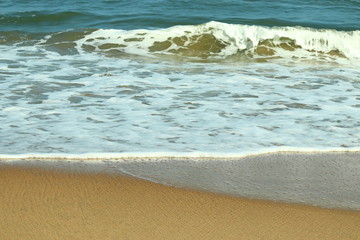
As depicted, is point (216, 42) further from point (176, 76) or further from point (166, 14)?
point (176, 76)

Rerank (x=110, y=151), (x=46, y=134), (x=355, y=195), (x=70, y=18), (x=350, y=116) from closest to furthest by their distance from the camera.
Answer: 1. (x=355, y=195)
2. (x=110, y=151)
3. (x=46, y=134)
4. (x=350, y=116)
5. (x=70, y=18)

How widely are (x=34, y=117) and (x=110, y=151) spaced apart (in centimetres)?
109

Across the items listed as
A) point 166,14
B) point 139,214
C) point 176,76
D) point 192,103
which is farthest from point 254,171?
point 166,14

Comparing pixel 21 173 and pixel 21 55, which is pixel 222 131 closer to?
pixel 21 173

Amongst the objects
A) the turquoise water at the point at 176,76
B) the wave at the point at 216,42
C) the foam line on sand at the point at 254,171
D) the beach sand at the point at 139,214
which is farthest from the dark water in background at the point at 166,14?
the beach sand at the point at 139,214

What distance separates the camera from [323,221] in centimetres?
271

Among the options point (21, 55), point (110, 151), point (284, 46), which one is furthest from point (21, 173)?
point (284, 46)

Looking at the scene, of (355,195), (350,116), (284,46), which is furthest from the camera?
(284,46)

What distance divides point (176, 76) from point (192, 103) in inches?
58.1

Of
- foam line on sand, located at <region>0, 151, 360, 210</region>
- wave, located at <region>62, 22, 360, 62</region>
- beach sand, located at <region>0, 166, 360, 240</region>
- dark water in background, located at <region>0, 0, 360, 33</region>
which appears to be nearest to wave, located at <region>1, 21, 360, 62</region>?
wave, located at <region>62, 22, 360, 62</region>

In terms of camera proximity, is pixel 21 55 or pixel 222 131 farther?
pixel 21 55

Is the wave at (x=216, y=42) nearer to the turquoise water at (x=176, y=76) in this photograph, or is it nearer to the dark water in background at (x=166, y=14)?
the turquoise water at (x=176, y=76)

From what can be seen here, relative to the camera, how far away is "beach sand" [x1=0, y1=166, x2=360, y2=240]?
2.55 meters

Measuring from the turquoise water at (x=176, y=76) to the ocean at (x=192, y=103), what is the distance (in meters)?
0.02
